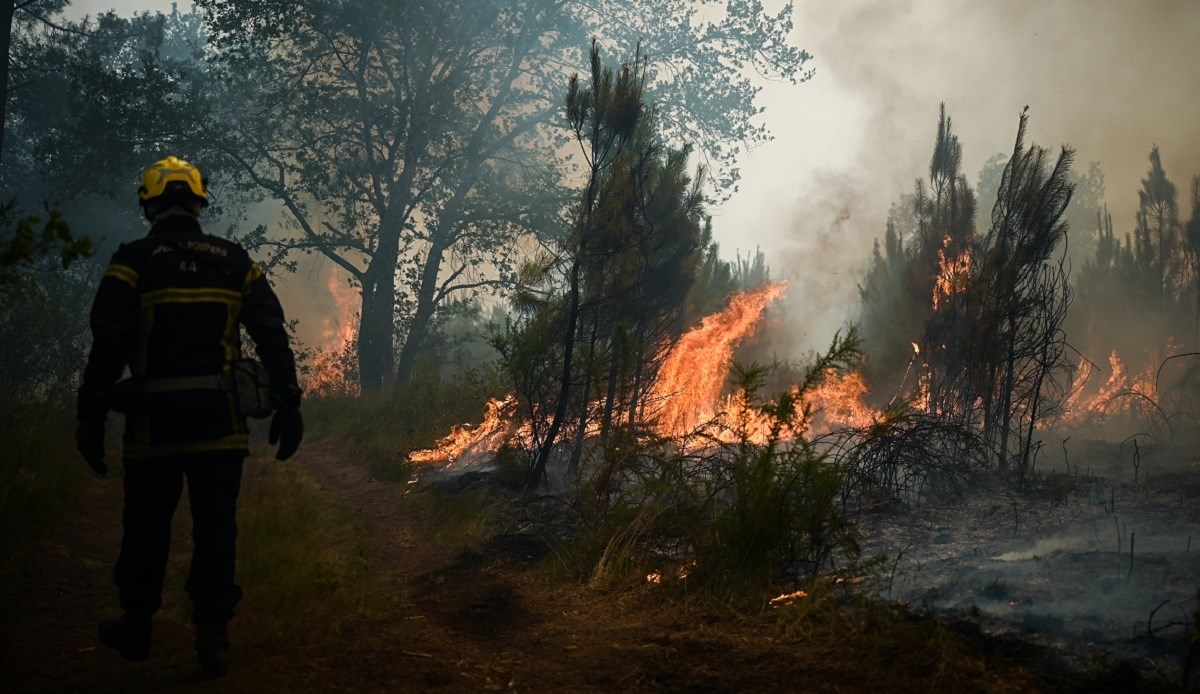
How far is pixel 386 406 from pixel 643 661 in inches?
519

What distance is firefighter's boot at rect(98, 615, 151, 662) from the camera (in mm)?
3518

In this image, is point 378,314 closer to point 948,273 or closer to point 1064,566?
point 948,273

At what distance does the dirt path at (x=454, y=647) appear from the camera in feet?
11.4

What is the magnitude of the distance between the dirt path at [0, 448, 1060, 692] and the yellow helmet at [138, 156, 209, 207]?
217 cm

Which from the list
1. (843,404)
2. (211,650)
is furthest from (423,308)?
(211,650)

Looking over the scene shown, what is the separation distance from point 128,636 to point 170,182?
6.87 ft

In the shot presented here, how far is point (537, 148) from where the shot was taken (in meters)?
22.9

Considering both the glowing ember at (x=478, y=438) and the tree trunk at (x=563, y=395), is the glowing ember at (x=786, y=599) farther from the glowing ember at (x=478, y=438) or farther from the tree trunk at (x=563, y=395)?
the glowing ember at (x=478, y=438)

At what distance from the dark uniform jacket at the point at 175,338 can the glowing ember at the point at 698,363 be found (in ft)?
24.5

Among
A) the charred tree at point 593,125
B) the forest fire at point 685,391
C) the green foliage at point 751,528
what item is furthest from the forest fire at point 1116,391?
the green foliage at point 751,528

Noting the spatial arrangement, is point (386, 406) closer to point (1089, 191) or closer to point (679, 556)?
point (679, 556)

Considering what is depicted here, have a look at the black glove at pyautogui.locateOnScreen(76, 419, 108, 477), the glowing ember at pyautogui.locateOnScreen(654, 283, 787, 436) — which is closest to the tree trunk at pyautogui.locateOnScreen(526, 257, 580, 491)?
the glowing ember at pyautogui.locateOnScreen(654, 283, 787, 436)

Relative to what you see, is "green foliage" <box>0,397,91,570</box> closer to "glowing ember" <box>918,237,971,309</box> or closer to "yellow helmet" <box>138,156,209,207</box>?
"yellow helmet" <box>138,156,209,207</box>

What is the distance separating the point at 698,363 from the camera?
11883 mm
